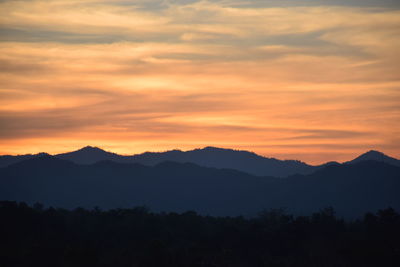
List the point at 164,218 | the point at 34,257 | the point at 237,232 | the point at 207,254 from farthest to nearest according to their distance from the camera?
1. the point at 164,218
2. the point at 237,232
3. the point at 207,254
4. the point at 34,257

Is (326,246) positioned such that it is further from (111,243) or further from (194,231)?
(111,243)

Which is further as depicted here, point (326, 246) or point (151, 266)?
point (326, 246)

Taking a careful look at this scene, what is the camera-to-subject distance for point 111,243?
218ft

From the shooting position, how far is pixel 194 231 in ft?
242

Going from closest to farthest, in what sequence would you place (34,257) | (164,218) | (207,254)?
(34,257) < (207,254) < (164,218)

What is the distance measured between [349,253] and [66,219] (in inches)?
1435

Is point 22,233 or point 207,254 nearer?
point 207,254

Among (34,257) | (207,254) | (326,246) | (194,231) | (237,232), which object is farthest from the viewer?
(194,231)

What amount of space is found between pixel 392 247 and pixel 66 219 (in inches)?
1574

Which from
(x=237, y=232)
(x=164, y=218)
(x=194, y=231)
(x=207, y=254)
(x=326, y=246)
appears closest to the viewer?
(x=207, y=254)

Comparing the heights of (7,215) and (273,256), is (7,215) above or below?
above

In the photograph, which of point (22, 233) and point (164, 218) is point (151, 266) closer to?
point (22, 233)

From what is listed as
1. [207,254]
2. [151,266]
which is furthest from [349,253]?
[151,266]

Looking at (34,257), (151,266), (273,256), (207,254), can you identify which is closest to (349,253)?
(273,256)
